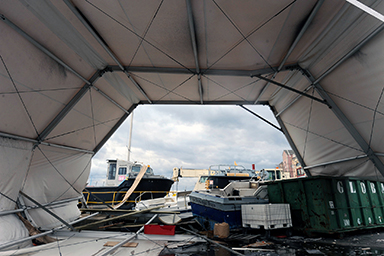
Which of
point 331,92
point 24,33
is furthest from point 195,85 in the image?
point 24,33

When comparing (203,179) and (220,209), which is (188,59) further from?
(203,179)

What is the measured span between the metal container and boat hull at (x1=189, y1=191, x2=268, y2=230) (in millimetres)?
1054

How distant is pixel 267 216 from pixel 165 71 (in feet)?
18.1

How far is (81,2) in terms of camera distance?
409 centimetres

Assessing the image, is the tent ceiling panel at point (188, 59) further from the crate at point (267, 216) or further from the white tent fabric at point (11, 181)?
the crate at point (267, 216)

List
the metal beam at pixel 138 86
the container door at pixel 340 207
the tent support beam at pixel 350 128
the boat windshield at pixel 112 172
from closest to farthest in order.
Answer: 1. the container door at pixel 340 207
2. the tent support beam at pixel 350 128
3. the metal beam at pixel 138 86
4. the boat windshield at pixel 112 172

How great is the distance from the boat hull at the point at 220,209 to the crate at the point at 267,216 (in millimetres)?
286

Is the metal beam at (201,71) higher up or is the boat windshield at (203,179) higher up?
the metal beam at (201,71)

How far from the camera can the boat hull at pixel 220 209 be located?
584 centimetres

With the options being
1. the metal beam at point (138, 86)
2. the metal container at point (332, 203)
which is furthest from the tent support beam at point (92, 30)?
the metal container at point (332, 203)

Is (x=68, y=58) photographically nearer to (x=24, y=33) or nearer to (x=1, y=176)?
(x=24, y=33)

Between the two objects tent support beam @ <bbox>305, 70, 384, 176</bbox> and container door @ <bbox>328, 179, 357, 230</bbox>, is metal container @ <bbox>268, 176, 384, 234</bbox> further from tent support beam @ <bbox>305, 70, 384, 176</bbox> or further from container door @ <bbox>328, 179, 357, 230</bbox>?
tent support beam @ <bbox>305, 70, 384, 176</bbox>

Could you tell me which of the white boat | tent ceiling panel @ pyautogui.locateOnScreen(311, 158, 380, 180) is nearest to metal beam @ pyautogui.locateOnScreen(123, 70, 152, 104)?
the white boat

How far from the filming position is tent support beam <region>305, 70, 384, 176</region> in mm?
5418
